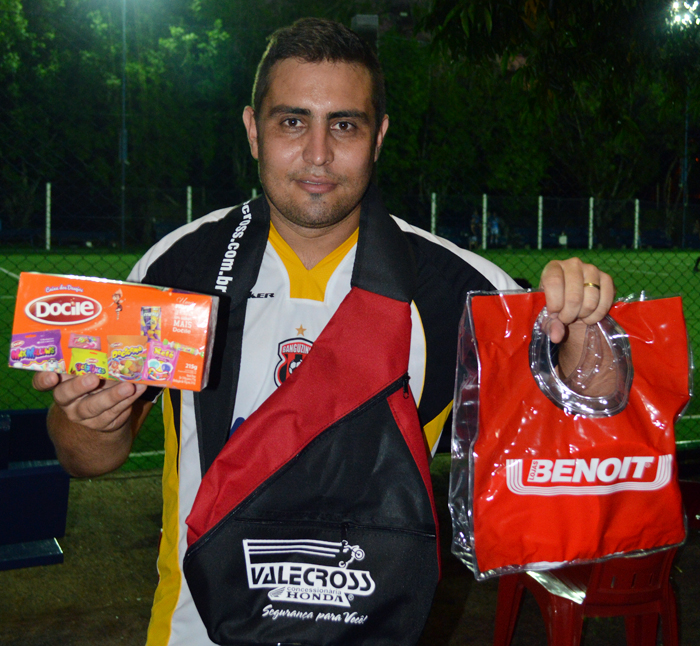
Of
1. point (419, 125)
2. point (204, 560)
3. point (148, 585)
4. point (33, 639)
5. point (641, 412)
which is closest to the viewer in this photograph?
point (204, 560)

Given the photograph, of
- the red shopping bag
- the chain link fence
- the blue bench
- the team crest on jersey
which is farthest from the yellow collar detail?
the chain link fence

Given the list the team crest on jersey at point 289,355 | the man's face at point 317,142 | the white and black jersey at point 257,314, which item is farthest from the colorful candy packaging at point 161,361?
the man's face at point 317,142

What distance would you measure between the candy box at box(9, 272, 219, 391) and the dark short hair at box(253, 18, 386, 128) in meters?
0.70

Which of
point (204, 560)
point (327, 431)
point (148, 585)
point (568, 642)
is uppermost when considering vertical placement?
point (327, 431)

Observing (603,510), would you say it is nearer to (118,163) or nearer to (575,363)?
(575,363)

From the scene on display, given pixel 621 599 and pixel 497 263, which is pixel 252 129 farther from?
pixel 497 263

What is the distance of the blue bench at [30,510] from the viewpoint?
11.7ft

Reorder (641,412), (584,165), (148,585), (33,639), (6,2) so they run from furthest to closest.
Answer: (584,165), (6,2), (148,585), (33,639), (641,412)

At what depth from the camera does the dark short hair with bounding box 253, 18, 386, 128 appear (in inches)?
68.9

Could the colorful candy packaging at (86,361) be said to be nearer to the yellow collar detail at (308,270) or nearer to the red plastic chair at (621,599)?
the yellow collar detail at (308,270)

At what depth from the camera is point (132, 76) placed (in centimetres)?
2847

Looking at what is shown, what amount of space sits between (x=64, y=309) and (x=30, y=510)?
8.89 ft

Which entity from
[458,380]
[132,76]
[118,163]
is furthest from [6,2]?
[458,380]

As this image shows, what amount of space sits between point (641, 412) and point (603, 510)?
0.68 feet
